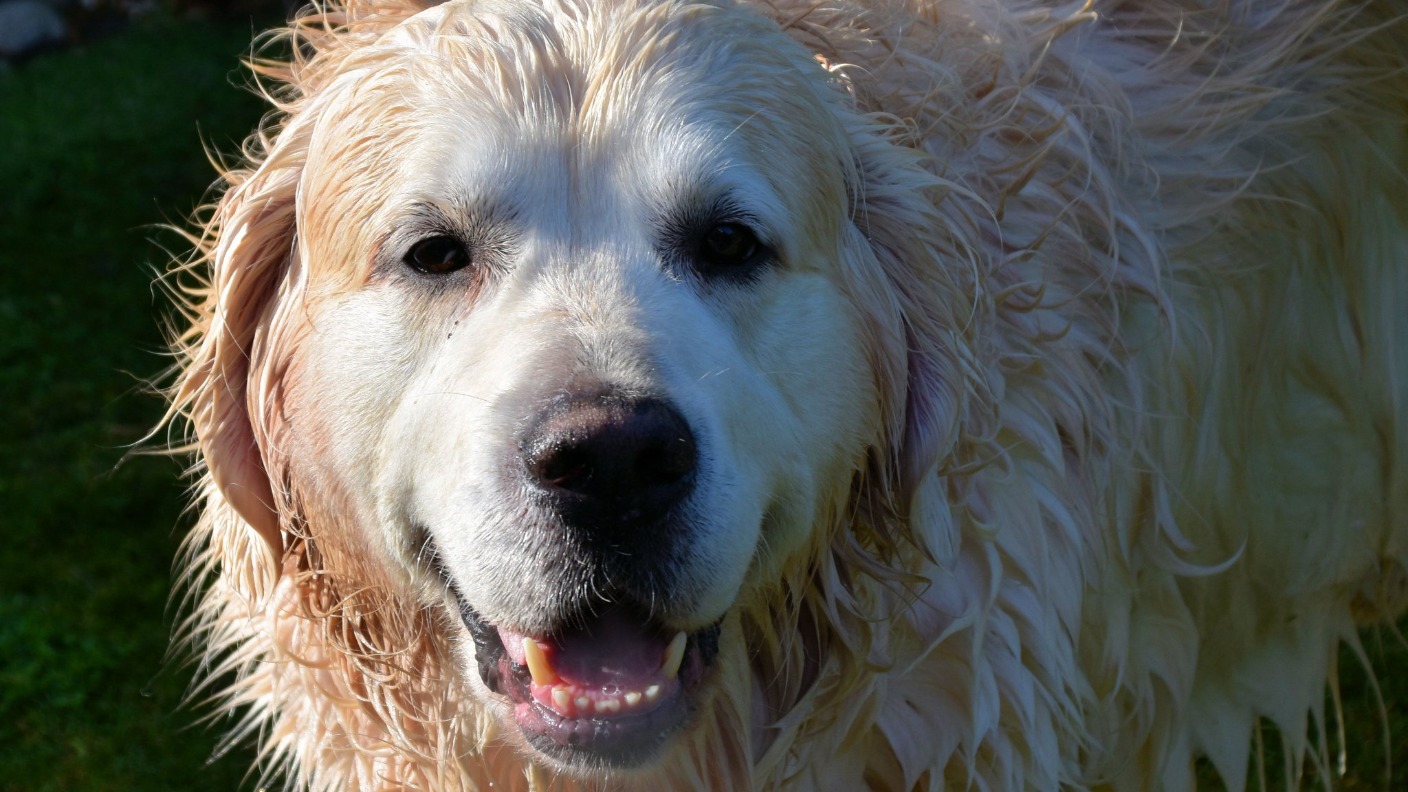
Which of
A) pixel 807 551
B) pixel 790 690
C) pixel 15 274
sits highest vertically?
pixel 807 551

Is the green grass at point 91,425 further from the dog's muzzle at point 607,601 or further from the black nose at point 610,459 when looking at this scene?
the black nose at point 610,459

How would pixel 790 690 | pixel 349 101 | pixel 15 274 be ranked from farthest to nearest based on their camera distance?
pixel 15 274 < pixel 790 690 < pixel 349 101

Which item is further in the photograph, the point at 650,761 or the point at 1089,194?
the point at 1089,194

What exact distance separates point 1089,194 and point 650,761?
1.45 meters

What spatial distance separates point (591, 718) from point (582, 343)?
586 millimetres

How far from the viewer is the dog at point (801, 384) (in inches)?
89.4

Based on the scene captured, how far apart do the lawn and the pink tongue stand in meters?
1.52

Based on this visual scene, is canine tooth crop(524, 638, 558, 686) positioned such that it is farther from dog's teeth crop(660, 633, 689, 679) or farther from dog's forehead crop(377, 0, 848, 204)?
dog's forehead crop(377, 0, 848, 204)

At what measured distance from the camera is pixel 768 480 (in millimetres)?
2320

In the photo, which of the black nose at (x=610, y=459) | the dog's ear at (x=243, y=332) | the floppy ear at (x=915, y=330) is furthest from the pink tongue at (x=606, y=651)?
the dog's ear at (x=243, y=332)

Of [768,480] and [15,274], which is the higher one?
[768,480]

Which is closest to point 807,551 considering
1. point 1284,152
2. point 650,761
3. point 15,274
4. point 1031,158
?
point 650,761

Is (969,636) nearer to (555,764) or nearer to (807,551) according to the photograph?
(807,551)


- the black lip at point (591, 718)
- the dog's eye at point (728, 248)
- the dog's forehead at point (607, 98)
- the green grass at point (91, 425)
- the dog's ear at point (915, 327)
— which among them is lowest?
the green grass at point (91, 425)
